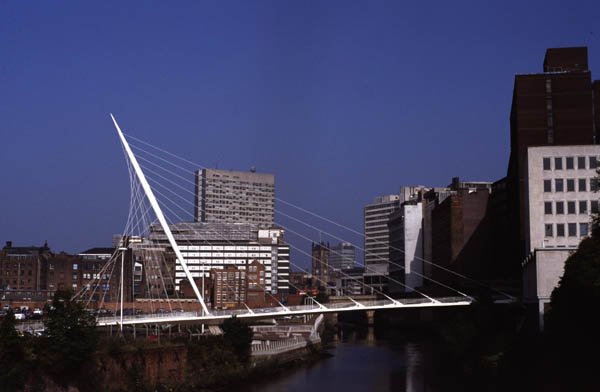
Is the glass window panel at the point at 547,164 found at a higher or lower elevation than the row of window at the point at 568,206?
higher

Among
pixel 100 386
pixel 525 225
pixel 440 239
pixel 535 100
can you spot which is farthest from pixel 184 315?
pixel 440 239

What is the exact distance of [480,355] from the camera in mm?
63562

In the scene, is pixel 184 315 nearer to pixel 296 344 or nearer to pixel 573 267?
pixel 296 344

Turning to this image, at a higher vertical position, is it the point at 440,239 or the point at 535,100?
the point at 535,100

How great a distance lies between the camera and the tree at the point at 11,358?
36.1 meters

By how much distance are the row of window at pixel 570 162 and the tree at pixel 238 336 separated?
994 inches

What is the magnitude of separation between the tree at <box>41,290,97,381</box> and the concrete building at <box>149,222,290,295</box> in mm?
82899

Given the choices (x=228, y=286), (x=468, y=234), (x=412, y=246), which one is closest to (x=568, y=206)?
(x=468, y=234)

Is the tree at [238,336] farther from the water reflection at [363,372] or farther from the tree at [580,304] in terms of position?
the tree at [580,304]

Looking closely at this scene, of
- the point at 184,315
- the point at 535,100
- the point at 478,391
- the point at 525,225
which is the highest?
the point at 535,100

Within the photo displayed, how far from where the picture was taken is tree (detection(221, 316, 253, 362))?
54281mm

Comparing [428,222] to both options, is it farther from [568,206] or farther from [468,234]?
[568,206]

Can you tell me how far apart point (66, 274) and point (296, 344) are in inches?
1909

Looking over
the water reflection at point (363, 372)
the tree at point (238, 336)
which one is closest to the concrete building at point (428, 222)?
the water reflection at point (363, 372)
